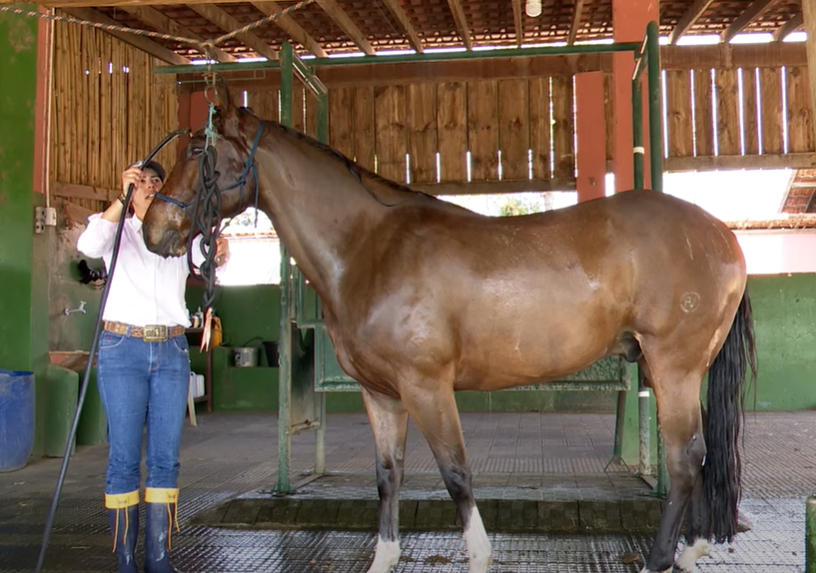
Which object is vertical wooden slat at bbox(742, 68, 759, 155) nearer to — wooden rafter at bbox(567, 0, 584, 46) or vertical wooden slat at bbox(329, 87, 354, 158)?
wooden rafter at bbox(567, 0, 584, 46)

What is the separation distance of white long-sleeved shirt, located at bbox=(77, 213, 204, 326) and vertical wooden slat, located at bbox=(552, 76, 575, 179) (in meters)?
7.31

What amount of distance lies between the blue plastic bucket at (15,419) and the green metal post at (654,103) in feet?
16.2

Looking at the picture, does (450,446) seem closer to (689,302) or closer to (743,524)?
(689,302)

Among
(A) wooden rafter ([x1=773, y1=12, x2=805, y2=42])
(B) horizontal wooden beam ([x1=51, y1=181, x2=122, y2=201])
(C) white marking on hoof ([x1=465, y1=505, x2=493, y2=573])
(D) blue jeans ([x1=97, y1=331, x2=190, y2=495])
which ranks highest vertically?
(A) wooden rafter ([x1=773, y1=12, x2=805, y2=42])

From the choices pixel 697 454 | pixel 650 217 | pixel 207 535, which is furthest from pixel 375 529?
pixel 650 217

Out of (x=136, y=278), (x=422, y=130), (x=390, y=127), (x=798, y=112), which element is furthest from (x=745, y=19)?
(x=136, y=278)

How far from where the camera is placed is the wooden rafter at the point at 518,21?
8125 mm

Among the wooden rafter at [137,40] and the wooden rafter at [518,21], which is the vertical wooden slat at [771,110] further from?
the wooden rafter at [137,40]

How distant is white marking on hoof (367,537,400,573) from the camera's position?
3279mm

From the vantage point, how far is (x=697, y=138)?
9.98 meters

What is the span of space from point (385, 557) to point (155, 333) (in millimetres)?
1357

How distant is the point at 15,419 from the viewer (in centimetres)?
597

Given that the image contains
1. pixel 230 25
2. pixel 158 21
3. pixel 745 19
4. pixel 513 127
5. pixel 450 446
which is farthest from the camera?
pixel 513 127

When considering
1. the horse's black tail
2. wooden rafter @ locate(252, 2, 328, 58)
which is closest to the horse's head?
the horse's black tail
